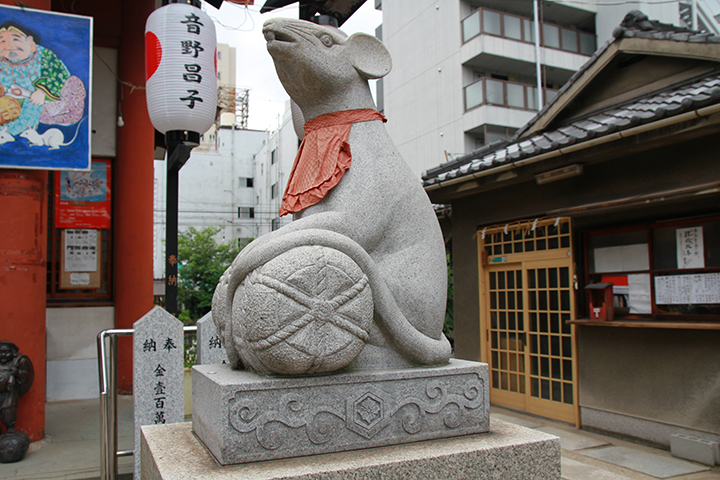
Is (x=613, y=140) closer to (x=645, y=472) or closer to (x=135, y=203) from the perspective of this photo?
(x=645, y=472)

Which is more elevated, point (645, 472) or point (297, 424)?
point (297, 424)

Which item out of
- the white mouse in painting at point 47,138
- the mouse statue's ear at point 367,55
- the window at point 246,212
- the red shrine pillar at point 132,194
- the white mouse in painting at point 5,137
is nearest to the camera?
the mouse statue's ear at point 367,55

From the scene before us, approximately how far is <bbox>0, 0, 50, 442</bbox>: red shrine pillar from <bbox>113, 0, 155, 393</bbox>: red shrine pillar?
2460 millimetres

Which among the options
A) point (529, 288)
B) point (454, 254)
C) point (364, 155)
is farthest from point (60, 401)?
point (364, 155)

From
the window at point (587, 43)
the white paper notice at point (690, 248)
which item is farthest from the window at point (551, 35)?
the white paper notice at point (690, 248)

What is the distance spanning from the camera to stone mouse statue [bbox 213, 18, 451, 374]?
2.19 m

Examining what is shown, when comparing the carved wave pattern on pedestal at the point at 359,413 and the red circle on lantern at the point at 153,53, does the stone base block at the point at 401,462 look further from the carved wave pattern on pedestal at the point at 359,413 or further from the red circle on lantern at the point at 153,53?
the red circle on lantern at the point at 153,53

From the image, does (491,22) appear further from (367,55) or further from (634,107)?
(367,55)

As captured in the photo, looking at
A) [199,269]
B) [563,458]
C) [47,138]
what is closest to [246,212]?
[199,269]

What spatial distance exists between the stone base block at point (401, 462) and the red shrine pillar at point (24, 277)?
401cm

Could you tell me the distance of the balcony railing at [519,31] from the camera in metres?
16.8

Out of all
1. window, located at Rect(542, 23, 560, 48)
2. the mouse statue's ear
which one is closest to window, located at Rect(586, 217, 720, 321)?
the mouse statue's ear

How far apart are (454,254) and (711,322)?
4.03 metres

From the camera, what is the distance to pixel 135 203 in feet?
28.2
